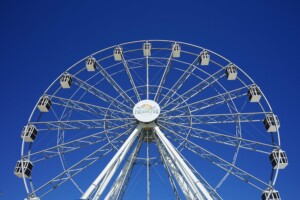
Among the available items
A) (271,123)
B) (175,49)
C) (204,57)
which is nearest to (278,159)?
(271,123)

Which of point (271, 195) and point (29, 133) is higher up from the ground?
point (29, 133)

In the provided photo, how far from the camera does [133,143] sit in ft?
69.4

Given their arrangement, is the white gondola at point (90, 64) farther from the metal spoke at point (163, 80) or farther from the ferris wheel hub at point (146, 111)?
the metal spoke at point (163, 80)

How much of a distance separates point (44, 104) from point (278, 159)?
14.8 metres

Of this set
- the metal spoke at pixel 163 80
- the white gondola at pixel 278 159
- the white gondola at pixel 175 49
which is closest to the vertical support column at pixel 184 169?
the metal spoke at pixel 163 80

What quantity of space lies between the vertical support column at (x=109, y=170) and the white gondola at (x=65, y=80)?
6199mm

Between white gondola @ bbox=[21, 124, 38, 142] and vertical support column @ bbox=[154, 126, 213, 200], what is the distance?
766cm

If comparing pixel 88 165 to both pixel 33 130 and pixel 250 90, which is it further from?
pixel 250 90

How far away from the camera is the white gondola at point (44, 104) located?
2253cm

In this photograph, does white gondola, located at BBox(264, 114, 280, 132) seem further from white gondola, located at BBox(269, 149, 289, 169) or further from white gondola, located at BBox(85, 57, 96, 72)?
white gondola, located at BBox(85, 57, 96, 72)

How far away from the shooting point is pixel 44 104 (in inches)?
890

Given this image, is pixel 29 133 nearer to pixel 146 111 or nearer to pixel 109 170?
pixel 109 170

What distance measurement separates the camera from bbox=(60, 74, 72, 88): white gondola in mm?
23516

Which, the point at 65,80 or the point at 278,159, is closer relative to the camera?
the point at 278,159
